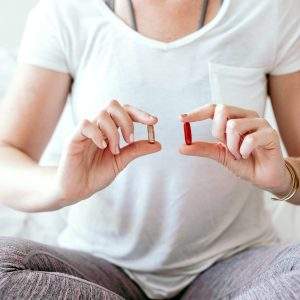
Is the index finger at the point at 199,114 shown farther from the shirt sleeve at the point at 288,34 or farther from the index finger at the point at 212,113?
the shirt sleeve at the point at 288,34

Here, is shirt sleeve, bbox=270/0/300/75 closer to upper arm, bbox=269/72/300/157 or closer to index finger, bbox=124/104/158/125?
upper arm, bbox=269/72/300/157

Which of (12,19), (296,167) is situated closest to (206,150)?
(296,167)

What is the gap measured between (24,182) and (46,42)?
21 centimetres

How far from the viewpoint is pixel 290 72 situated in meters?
0.85

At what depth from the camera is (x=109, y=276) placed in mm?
888

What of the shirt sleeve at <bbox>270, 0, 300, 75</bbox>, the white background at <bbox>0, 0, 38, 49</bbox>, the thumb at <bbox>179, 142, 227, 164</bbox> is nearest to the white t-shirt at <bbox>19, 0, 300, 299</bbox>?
the shirt sleeve at <bbox>270, 0, 300, 75</bbox>

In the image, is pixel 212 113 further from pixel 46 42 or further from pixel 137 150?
pixel 46 42

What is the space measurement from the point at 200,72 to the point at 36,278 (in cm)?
37

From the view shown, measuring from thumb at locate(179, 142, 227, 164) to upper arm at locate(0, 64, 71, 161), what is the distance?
27 centimetres

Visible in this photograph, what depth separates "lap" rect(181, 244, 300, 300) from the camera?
680mm

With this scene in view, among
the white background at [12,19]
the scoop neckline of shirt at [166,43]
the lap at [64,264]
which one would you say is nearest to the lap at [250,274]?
the lap at [64,264]

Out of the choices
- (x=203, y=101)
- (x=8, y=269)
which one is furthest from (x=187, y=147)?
(x=8, y=269)

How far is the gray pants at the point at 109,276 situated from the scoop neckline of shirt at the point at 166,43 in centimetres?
33

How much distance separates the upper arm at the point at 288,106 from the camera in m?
0.86
